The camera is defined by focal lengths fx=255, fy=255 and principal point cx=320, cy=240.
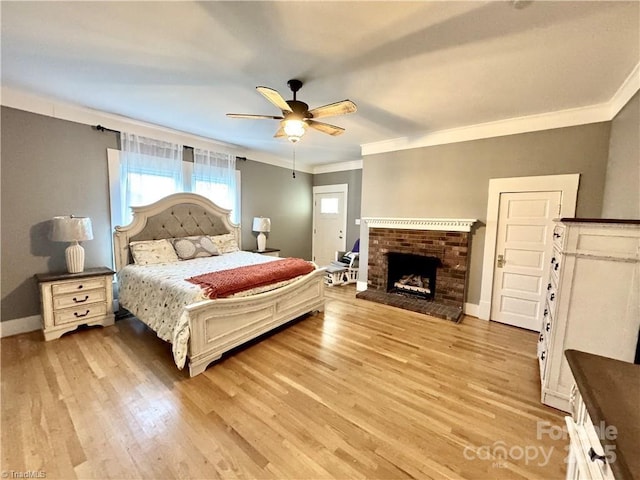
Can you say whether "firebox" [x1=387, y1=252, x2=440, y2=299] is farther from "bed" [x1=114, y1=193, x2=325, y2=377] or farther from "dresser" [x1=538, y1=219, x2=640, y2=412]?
"dresser" [x1=538, y1=219, x2=640, y2=412]

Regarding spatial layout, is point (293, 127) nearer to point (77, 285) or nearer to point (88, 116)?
point (88, 116)

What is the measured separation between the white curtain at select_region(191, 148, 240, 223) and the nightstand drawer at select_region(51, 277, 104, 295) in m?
1.85

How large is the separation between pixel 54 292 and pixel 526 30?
15.4ft

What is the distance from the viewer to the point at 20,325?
2.82 meters

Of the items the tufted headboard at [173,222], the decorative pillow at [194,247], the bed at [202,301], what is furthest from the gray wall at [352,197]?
the decorative pillow at [194,247]

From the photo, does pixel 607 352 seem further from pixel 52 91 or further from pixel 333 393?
pixel 52 91

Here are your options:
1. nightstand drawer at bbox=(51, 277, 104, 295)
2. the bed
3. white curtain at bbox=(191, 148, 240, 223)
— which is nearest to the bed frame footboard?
the bed

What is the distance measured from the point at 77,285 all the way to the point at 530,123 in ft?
18.2

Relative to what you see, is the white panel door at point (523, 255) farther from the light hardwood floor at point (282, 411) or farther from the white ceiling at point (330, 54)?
the white ceiling at point (330, 54)

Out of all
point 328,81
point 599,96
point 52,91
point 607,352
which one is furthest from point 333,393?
point 52,91

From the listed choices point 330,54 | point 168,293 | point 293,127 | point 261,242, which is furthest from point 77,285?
point 330,54

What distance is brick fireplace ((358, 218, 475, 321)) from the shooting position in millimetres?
3566

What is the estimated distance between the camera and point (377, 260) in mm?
4371

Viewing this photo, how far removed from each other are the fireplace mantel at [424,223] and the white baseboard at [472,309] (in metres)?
1.06
